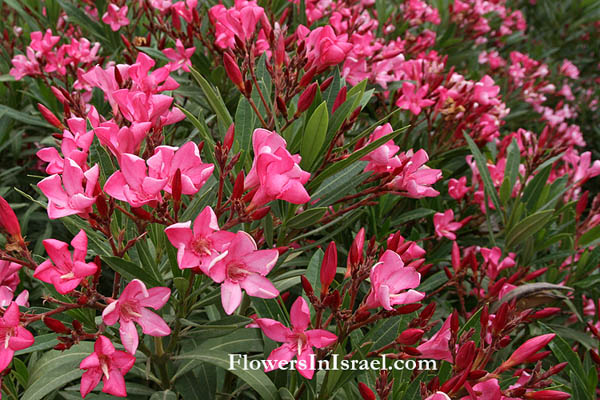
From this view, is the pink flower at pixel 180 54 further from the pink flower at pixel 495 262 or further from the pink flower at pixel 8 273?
the pink flower at pixel 495 262

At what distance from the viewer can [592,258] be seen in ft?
5.41

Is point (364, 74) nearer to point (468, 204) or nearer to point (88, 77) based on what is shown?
point (468, 204)

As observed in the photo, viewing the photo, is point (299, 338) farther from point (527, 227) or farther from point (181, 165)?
point (527, 227)

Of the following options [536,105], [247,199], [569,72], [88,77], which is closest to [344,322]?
[247,199]

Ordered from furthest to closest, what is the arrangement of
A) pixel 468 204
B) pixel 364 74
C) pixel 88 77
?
1. pixel 468 204
2. pixel 364 74
3. pixel 88 77

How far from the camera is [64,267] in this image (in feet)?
2.65

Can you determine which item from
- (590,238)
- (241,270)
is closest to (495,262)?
(590,238)

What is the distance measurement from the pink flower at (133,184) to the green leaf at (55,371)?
1.47ft

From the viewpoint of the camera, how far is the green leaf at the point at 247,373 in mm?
997

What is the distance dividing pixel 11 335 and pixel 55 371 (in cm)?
28

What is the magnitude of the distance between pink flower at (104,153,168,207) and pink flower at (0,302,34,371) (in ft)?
0.80

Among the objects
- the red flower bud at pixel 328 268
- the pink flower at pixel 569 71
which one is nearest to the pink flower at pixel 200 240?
the red flower bud at pixel 328 268

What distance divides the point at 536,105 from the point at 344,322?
2607 mm

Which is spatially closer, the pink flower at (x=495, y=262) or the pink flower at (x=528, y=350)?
the pink flower at (x=528, y=350)
